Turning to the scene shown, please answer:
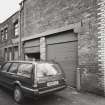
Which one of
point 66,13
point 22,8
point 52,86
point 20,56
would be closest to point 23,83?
point 52,86

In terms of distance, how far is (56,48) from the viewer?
7.95 meters

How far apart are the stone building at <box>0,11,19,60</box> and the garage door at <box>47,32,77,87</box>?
18.8 feet

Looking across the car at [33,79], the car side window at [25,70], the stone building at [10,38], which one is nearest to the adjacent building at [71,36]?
the car at [33,79]

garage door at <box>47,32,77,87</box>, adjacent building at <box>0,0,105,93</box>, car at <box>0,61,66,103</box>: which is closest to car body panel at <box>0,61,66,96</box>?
car at <box>0,61,66,103</box>

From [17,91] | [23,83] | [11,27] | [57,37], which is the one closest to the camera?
[23,83]

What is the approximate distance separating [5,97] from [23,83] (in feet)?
5.00

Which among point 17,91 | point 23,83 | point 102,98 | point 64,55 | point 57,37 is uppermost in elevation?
point 57,37

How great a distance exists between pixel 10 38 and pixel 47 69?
10581 mm

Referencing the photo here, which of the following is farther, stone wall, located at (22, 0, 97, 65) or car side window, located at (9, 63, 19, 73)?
stone wall, located at (22, 0, 97, 65)

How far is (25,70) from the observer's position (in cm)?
455

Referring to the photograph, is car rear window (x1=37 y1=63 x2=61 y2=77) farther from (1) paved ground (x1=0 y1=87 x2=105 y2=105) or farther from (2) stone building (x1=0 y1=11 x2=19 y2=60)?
(2) stone building (x1=0 y1=11 x2=19 y2=60)

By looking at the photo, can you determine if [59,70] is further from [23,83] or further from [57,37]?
[57,37]

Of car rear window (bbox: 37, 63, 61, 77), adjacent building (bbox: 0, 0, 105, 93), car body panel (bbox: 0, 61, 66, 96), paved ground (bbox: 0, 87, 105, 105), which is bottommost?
paved ground (bbox: 0, 87, 105, 105)

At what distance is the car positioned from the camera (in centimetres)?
411
